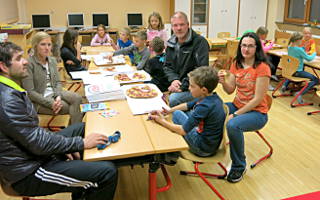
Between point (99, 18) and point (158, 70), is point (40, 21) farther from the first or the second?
point (158, 70)

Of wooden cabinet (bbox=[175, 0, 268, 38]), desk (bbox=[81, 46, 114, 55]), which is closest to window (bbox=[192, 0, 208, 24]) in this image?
wooden cabinet (bbox=[175, 0, 268, 38])

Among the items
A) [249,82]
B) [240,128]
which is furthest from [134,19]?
[240,128]

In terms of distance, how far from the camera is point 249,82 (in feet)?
8.59

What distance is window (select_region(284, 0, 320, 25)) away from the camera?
22.9 ft

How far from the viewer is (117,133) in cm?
179

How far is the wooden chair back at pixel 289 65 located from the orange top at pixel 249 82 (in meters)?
1.93

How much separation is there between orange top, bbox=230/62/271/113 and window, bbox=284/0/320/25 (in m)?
5.19

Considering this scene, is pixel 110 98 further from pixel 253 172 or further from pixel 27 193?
pixel 253 172

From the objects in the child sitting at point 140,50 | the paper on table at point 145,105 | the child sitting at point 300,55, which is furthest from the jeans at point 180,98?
the child sitting at point 300,55

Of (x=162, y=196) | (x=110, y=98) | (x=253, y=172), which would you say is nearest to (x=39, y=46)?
(x=110, y=98)

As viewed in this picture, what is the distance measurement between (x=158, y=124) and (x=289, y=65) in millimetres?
3155

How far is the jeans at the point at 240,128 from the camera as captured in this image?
2.48 m

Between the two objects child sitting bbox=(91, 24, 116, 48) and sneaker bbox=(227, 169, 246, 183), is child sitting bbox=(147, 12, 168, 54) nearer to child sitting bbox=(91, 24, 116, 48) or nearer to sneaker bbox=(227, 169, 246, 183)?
child sitting bbox=(91, 24, 116, 48)

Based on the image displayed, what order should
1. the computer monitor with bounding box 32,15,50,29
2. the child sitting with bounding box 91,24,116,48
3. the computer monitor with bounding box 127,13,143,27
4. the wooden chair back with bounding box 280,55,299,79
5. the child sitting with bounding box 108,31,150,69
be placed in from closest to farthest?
1. the child sitting with bounding box 108,31,150,69
2. the wooden chair back with bounding box 280,55,299,79
3. the child sitting with bounding box 91,24,116,48
4. the computer monitor with bounding box 32,15,50,29
5. the computer monitor with bounding box 127,13,143,27
